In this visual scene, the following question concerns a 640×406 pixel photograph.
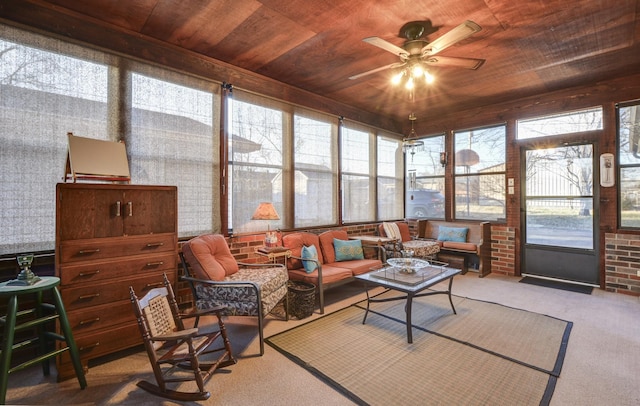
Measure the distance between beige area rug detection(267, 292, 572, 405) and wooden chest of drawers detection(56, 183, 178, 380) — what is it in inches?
50.2

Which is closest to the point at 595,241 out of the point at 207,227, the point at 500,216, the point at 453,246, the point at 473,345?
the point at 500,216

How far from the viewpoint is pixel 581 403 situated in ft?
6.29

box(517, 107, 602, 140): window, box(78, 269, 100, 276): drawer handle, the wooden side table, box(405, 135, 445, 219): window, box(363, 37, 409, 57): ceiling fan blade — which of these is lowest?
the wooden side table

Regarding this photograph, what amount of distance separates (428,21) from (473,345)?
303cm

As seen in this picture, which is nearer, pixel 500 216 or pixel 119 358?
pixel 119 358

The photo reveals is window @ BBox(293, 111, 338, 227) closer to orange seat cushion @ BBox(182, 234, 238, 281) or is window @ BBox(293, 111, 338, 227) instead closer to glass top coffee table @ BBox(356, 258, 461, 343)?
orange seat cushion @ BBox(182, 234, 238, 281)

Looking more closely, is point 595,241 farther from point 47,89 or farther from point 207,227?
point 47,89

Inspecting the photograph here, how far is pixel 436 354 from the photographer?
2531 mm

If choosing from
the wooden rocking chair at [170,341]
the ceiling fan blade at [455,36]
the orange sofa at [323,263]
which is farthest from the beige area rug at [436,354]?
the ceiling fan blade at [455,36]

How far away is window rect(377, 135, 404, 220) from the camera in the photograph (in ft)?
19.5

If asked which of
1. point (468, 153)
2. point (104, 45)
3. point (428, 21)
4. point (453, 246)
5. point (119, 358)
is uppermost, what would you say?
point (428, 21)

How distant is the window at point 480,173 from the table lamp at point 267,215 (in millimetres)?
4005

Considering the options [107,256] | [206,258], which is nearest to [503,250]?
[206,258]

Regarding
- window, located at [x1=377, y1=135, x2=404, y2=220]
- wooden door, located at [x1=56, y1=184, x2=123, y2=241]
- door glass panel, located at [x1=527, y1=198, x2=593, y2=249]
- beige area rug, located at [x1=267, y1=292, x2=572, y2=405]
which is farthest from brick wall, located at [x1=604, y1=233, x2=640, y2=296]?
wooden door, located at [x1=56, y1=184, x2=123, y2=241]
